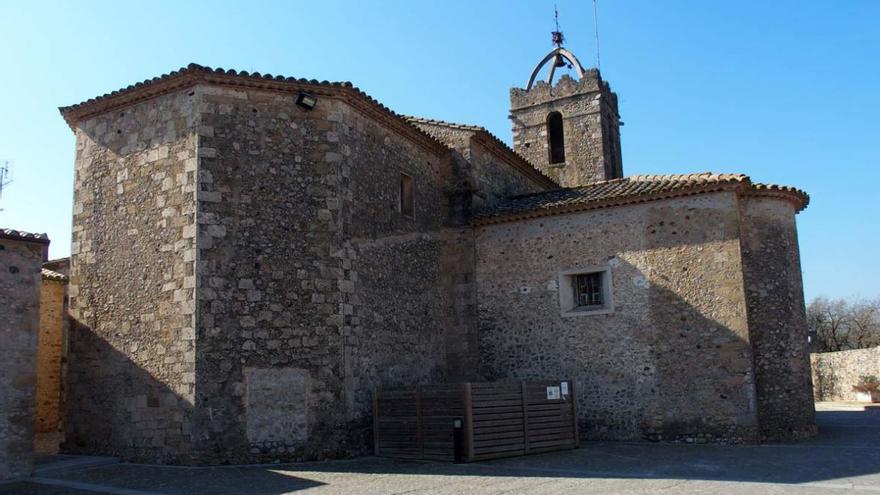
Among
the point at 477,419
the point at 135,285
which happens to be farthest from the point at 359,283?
the point at 135,285

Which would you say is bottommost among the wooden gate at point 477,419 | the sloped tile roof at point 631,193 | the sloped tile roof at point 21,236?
the wooden gate at point 477,419

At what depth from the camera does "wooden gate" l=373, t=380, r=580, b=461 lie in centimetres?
1182

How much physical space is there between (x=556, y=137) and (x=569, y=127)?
2.85ft

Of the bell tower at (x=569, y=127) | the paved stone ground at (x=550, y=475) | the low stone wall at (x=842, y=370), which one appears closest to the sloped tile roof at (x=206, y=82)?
the paved stone ground at (x=550, y=475)

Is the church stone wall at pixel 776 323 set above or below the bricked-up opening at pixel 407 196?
below

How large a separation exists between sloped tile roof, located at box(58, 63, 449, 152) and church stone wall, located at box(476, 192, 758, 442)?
4.85 metres

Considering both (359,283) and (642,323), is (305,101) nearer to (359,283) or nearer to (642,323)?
(359,283)

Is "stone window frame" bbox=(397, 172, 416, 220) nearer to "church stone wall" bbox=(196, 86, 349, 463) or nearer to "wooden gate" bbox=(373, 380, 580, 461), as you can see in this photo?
"church stone wall" bbox=(196, 86, 349, 463)

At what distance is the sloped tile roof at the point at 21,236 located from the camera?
10.8m

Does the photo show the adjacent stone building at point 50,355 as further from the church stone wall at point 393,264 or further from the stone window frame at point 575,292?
the stone window frame at point 575,292

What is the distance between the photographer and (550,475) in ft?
33.6

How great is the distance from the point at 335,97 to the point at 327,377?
5164 mm

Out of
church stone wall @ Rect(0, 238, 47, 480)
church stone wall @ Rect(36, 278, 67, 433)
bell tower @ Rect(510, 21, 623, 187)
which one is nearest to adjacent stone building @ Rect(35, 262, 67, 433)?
church stone wall @ Rect(36, 278, 67, 433)

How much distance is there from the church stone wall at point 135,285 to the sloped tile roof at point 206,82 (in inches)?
7.2
